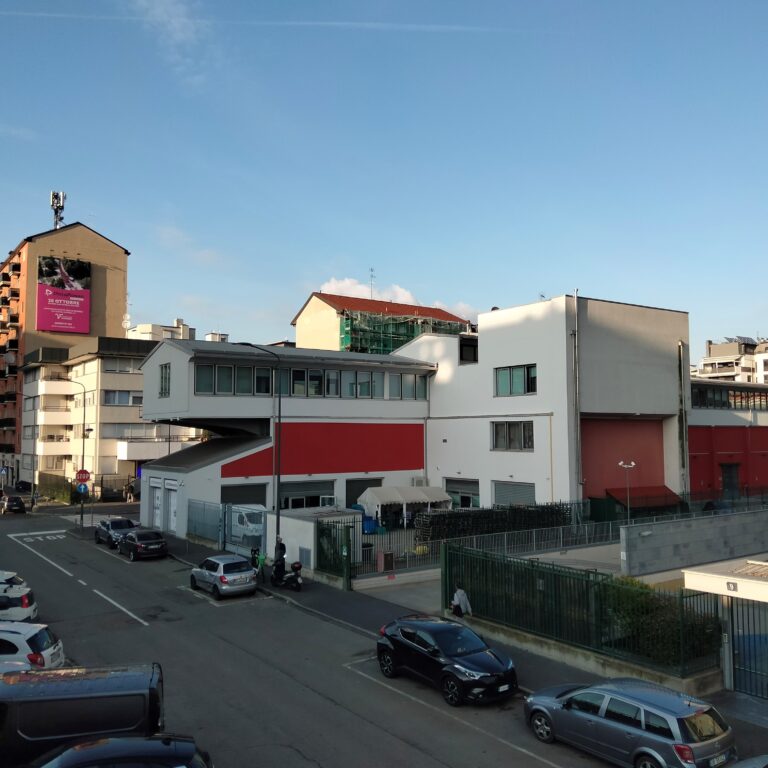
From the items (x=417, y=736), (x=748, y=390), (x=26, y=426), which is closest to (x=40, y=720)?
(x=417, y=736)

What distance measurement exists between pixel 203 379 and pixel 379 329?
4080cm

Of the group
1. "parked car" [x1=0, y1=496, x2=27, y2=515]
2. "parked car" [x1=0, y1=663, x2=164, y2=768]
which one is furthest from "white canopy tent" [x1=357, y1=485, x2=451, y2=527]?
Answer: "parked car" [x1=0, y1=496, x2=27, y2=515]

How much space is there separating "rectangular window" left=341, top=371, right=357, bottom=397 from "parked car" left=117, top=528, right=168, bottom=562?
14929 millimetres

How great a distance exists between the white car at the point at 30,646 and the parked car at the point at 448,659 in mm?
7278

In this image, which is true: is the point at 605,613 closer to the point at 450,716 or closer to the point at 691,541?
the point at 450,716

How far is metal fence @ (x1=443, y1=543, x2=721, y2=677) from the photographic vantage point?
15.3m

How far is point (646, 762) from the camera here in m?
10.9

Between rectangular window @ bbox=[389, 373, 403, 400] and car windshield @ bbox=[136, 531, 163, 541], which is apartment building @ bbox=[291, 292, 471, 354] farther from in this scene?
car windshield @ bbox=[136, 531, 163, 541]

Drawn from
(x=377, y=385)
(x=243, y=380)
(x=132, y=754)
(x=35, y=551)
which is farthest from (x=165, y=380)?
(x=132, y=754)

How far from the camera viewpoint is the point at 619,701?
11617mm

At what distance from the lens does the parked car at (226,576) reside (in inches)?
942

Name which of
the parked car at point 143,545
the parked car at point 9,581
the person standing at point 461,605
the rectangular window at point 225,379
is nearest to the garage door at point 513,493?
the rectangular window at point 225,379

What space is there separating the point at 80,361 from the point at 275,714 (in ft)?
197

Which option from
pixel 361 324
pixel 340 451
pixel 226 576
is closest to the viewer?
pixel 226 576
